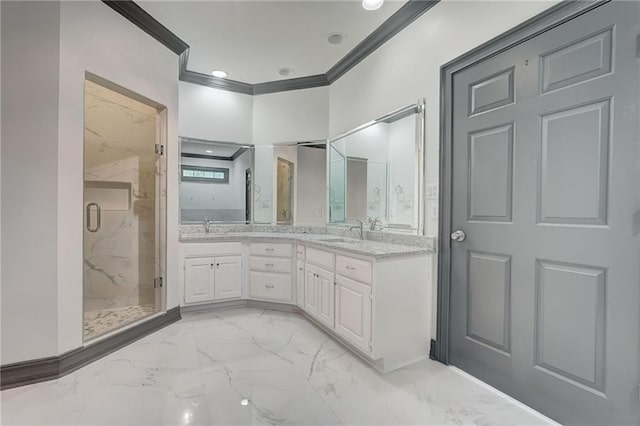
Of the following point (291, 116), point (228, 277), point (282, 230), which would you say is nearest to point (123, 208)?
point (228, 277)

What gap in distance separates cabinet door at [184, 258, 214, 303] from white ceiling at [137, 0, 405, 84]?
2.17 m

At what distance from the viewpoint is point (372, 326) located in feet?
6.50

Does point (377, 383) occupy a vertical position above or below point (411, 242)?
below

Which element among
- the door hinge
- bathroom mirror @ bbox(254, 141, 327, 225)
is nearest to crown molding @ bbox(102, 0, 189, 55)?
bathroom mirror @ bbox(254, 141, 327, 225)

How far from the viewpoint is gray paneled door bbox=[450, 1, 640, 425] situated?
1.32m

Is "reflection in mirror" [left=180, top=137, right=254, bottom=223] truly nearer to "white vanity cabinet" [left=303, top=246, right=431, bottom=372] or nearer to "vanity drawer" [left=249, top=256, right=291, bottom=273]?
"vanity drawer" [left=249, top=256, right=291, bottom=273]

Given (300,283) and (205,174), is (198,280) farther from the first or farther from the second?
(205,174)

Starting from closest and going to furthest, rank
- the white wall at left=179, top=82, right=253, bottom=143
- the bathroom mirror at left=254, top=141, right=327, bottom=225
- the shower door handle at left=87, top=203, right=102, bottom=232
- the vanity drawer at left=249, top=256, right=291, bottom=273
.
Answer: the shower door handle at left=87, top=203, right=102, bottom=232 → the vanity drawer at left=249, top=256, right=291, bottom=273 → the white wall at left=179, top=82, right=253, bottom=143 → the bathroom mirror at left=254, top=141, right=327, bottom=225

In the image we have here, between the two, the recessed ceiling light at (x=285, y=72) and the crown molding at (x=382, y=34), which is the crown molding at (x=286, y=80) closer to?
the crown molding at (x=382, y=34)

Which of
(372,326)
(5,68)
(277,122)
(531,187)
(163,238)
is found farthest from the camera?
(277,122)

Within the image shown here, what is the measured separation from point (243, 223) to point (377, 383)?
101 inches

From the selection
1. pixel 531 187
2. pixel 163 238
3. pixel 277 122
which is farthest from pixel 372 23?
pixel 163 238

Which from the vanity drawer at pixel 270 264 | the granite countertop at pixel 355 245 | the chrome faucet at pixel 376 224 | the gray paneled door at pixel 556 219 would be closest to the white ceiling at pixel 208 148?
the granite countertop at pixel 355 245

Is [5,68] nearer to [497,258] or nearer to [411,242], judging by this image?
[411,242]
